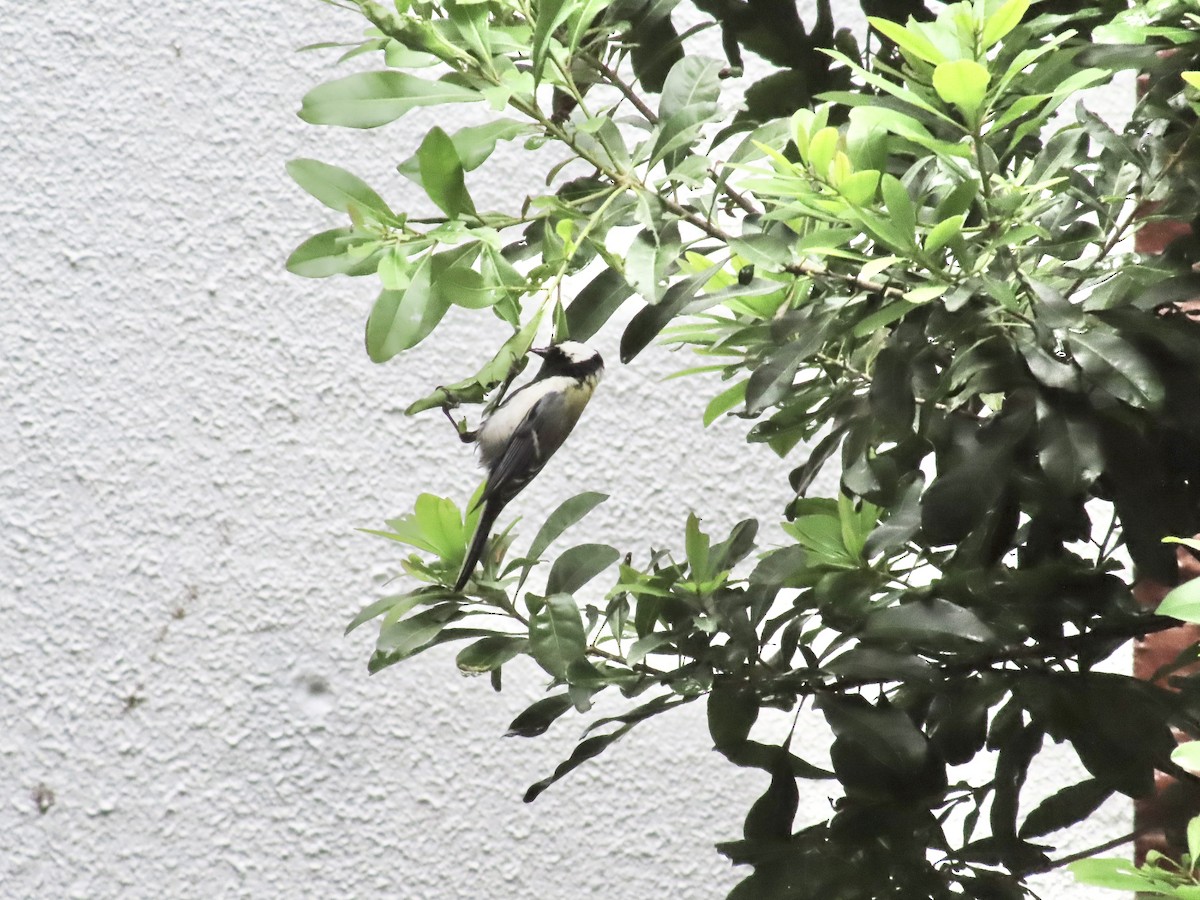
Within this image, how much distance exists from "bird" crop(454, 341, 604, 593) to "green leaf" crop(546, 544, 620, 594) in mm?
126

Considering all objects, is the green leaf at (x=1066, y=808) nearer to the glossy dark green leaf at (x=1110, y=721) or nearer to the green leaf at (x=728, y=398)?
the glossy dark green leaf at (x=1110, y=721)

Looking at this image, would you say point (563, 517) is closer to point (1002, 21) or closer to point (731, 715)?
Answer: point (731, 715)

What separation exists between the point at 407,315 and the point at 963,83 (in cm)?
22

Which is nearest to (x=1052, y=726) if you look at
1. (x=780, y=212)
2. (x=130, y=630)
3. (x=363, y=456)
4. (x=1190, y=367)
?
(x=1190, y=367)

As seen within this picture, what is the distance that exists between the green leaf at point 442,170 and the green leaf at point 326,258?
0.15ft

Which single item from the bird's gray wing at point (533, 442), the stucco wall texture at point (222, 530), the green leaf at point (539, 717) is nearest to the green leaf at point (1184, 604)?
the bird's gray wing at point (533, 442)

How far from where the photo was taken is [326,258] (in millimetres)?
451

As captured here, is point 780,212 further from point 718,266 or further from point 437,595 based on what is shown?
point 437,595

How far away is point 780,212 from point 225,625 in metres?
0.65

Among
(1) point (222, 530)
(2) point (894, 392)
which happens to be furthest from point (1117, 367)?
(1) point (222, 530)

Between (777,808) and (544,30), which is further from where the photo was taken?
(777,808)

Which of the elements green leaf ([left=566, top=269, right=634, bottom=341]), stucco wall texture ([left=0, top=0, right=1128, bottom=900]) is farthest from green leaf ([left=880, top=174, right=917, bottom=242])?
stucco wall texture ([left=0, top=0, right=1128, bottom=900])

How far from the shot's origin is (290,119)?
0.96m

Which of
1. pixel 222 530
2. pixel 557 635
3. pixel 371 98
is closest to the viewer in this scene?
pixel 371 98
